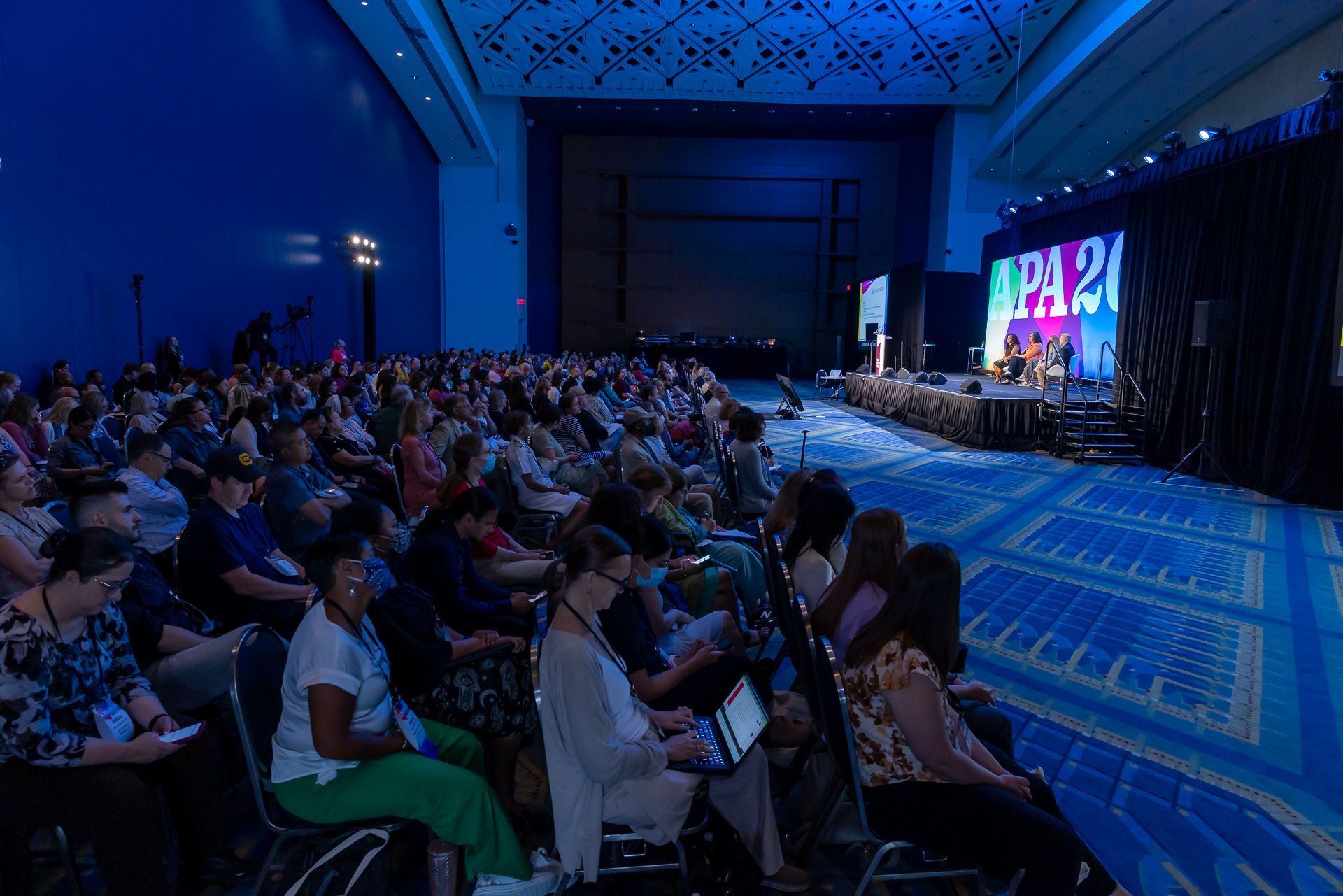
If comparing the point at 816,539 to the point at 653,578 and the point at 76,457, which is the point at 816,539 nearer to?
the point at 653,578

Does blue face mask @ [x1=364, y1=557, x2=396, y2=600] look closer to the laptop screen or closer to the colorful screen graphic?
the laptop screen

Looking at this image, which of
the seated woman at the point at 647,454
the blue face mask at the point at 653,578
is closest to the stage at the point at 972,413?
the seated woman at the point at 647,454

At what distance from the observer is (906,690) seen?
185 centimetres

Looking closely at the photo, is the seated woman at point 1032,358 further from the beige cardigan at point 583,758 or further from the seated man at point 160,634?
the seated man at point 160,634

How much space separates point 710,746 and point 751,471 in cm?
318

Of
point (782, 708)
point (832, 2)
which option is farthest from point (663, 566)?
point (832, 2)

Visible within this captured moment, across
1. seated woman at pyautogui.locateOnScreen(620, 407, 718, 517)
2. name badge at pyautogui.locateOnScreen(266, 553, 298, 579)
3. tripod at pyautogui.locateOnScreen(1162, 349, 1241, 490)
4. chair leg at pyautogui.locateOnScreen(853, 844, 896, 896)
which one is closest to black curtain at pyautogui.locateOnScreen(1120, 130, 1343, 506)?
tripod at pyautogui.locateOnScreen(1162, 349, 1241, 490)

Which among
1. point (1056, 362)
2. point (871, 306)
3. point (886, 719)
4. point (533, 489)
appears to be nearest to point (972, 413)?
point (1056, 362)

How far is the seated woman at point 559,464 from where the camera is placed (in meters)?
5.75

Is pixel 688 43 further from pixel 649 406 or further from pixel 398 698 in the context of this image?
pixel 398 698

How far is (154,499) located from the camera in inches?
136

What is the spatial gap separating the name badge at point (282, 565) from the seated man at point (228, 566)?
0.39 feet

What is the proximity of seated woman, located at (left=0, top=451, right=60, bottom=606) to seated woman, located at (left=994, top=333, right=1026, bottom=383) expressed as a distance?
14457mm

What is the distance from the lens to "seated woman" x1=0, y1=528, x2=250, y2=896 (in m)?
1.82
